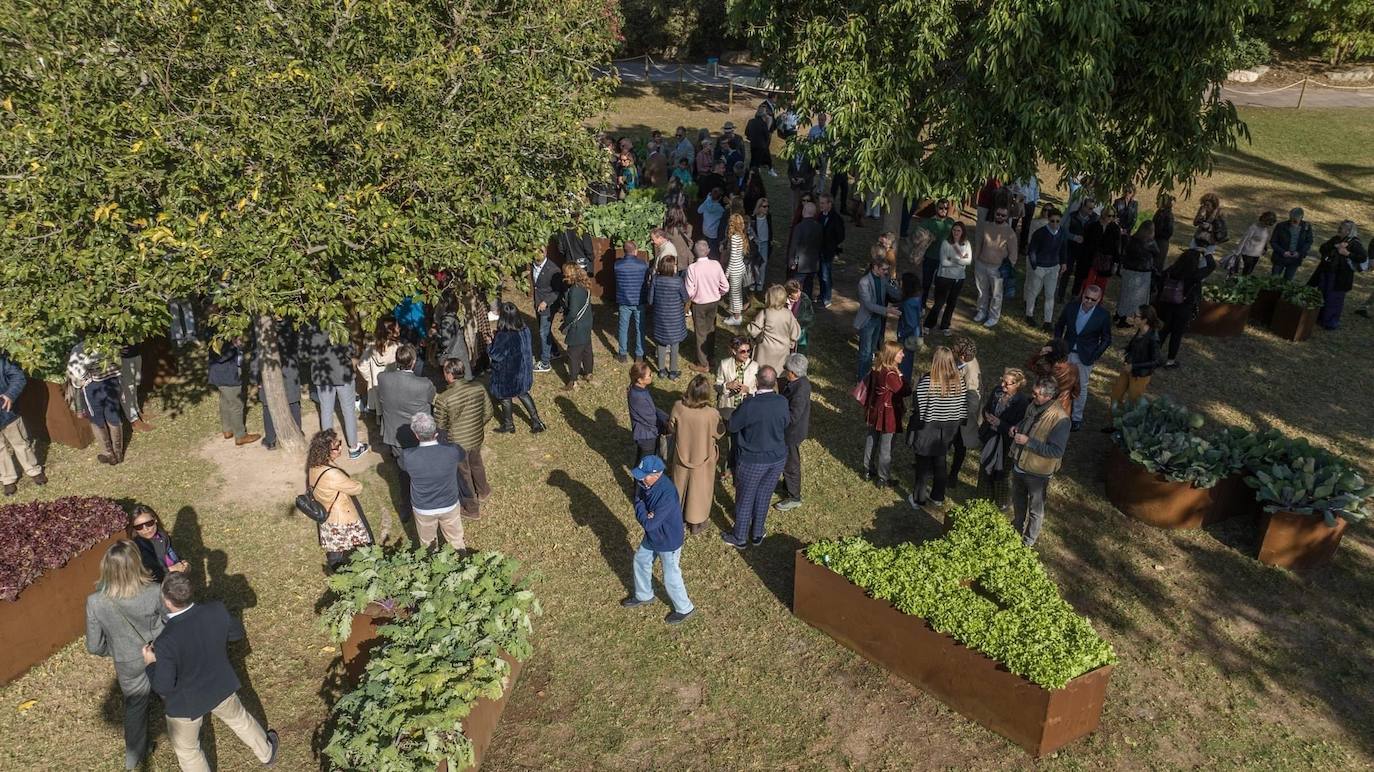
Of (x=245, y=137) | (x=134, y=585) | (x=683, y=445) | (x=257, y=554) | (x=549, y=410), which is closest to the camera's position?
(x=134, y=585)

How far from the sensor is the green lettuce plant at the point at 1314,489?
30.2ft

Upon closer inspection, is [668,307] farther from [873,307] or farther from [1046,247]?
[1046,247]

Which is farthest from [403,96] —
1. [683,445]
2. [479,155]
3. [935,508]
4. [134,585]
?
[935,508]

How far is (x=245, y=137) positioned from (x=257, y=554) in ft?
14.2

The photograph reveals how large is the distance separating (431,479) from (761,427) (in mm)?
3074

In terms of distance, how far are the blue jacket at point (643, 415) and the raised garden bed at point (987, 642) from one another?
2.44 m

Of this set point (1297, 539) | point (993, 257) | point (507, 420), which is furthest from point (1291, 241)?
point (507, 420)

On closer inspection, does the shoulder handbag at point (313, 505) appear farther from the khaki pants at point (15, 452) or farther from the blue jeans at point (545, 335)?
the blue jeans at point (545, 335)

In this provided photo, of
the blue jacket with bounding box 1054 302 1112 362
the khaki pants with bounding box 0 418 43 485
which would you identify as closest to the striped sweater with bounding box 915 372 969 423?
the blue jacket with bounding box 1054 302 1112 362

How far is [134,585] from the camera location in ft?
22.7

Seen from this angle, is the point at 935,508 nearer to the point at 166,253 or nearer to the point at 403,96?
the point at 403,96

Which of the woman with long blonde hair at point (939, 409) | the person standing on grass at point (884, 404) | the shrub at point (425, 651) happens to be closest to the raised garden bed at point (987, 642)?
the woman with long blonde hair at point (939, 409)

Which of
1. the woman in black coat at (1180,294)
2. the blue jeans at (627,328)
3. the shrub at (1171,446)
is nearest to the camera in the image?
the shrub at (1171,446)

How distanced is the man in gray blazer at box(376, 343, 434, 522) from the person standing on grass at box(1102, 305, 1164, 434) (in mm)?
→ 7769
